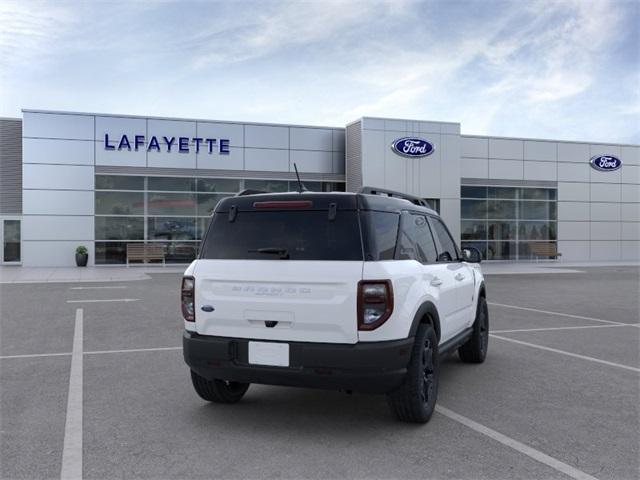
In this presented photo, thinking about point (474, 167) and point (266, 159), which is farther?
point (474, 167)

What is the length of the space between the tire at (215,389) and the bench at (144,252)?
68.5ft

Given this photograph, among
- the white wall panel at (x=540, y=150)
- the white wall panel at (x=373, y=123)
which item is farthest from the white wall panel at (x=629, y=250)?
the white wall panel at (x=373, y=123)

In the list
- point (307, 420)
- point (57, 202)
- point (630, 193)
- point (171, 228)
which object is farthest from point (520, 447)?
point (630, 193)

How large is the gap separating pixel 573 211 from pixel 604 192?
7.13 feet

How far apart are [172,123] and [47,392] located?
21030 millimetres

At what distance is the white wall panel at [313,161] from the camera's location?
26.8 metres

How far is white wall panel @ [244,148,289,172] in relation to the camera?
26.2 metres

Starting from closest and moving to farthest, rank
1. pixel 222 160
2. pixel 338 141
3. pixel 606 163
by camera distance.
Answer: pixel 222 160, pixel 338 141, pixel 606 163

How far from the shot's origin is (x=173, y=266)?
25.5m

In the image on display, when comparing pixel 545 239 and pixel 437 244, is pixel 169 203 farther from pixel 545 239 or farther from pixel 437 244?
pixel 437 244

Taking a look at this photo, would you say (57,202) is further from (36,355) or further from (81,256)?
(36,355)

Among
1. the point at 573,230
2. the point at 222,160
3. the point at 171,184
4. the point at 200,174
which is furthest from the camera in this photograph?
the point at 573,230

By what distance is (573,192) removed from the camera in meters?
30.5

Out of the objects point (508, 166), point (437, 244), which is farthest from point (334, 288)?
point (508, 166)
